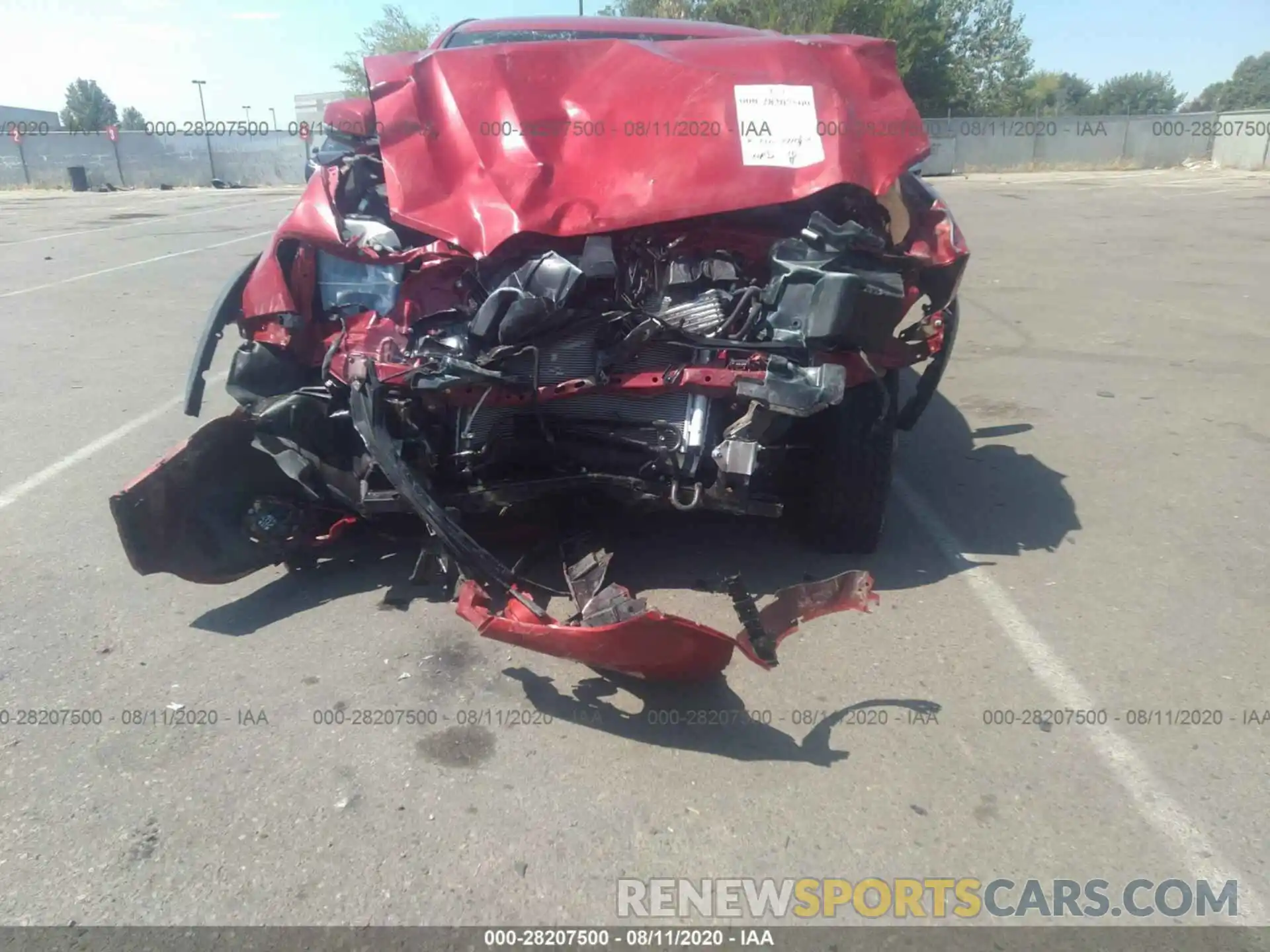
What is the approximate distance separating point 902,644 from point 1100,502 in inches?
71.3

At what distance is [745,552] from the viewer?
4.18 metres

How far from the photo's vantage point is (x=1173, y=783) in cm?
277

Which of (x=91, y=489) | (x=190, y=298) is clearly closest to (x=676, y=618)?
(x=91, y=489)

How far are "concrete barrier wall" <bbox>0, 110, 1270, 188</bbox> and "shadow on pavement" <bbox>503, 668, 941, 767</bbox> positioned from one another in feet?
115

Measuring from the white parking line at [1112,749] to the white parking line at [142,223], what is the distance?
1636cm

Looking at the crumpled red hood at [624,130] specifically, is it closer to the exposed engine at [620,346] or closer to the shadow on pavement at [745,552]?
the exposed engine at [620,346]

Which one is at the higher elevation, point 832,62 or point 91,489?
point 832,62

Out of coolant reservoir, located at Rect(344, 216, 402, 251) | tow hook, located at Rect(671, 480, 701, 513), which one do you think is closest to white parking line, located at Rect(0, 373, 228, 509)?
coolant reservoir, located at Rect(344, 216, 402, 251)

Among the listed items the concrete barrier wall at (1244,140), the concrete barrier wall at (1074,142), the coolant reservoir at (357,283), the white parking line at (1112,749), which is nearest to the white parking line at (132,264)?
the coolant reservoir at (357,283)

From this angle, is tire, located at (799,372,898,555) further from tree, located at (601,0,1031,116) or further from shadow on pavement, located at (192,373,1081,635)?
tree, located at (601,0,1031,116)

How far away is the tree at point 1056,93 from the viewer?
61.2m

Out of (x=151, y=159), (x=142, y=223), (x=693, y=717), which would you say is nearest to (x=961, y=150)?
(x=151, y=159)

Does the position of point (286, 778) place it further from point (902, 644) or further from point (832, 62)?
point (832, 62)

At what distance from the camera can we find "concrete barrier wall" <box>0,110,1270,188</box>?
36125 millimetres
